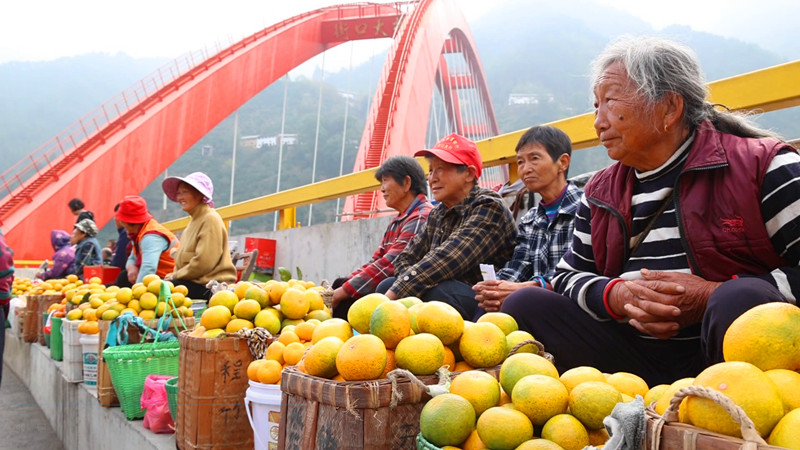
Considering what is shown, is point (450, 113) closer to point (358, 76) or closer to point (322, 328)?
point (322, 328)

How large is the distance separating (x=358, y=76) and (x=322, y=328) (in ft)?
256

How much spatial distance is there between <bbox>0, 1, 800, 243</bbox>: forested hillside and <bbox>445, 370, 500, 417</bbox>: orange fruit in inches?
830

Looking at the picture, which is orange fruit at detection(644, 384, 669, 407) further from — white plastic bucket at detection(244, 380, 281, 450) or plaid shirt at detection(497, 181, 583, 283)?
plaid shirt at detection(497, 181, 583, 283)

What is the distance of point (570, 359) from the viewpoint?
177 centimetres

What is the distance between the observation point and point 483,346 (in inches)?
55.9

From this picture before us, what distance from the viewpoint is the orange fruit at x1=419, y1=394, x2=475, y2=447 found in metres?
1.07

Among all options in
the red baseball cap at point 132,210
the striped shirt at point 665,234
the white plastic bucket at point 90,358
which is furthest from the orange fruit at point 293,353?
the red baseball cap at point 132,210

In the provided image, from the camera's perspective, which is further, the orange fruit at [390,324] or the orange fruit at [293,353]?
the orange fruit at [293,353]

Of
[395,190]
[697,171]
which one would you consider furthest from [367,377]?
[395,190]

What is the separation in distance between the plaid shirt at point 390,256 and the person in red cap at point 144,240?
1944 millimetres

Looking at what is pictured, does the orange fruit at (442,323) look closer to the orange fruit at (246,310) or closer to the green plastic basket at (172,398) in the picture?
the orange fruit at (246,310)

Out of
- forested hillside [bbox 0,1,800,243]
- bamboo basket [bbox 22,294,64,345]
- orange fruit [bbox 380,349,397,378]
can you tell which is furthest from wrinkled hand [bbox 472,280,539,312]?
forested hillside [bbox 0,1,800,243]

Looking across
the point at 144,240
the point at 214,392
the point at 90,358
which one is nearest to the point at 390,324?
the point at 214,392

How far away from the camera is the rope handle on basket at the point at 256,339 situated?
2148mm
